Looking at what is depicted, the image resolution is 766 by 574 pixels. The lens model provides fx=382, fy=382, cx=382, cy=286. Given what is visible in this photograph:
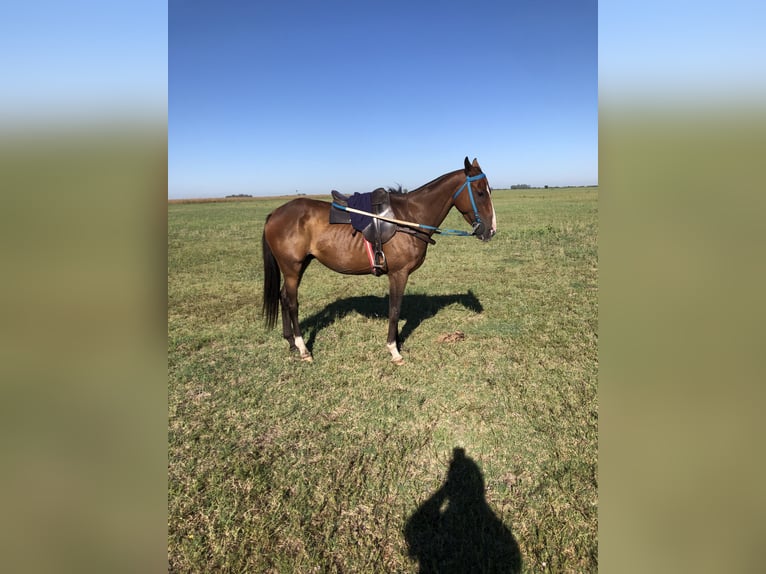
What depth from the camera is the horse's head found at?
500 cm

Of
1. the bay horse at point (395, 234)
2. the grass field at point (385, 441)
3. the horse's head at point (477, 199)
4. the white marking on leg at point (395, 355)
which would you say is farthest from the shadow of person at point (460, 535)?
the horse's head at point (477, 199)

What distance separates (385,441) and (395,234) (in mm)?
2645

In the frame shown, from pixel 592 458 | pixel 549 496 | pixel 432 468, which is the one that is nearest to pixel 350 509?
pixel 432 468

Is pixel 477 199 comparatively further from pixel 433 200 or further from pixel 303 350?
pixel 303 350

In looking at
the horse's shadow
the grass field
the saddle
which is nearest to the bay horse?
the saddle

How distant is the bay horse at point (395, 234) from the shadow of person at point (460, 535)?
2.47 metres

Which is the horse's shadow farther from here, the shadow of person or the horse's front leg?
the shadow of person

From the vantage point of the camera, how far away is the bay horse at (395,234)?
5117mm

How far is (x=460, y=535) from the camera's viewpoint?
9.04 ft

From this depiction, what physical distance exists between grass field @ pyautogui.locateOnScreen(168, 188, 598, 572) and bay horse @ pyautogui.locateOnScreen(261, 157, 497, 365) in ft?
2.96
